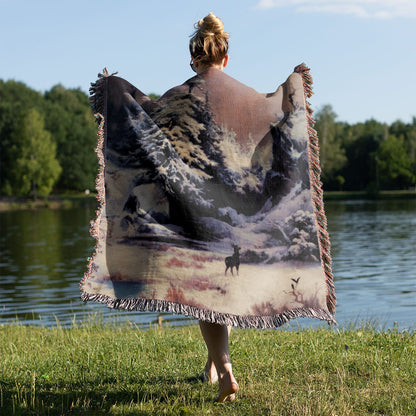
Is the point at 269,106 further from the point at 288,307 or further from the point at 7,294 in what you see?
the point at 7,294

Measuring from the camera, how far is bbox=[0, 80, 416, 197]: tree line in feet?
201

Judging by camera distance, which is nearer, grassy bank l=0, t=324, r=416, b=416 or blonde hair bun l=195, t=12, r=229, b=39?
grassy bank l=0, t=324, r=416, b=416

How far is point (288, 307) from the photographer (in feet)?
12.6

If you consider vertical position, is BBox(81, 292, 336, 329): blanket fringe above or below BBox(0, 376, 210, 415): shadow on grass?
above

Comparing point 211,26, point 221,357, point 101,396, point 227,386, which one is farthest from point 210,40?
point 101,396

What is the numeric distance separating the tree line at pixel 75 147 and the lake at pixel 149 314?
26449mm

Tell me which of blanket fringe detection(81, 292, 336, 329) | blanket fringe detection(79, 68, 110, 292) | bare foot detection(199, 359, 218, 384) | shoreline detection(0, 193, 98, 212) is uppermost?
blanket fringe detection(79, 68, 110, 292)

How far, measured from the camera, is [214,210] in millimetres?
3820

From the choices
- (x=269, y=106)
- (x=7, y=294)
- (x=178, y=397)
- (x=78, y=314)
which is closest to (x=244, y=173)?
(x=269, y=106)

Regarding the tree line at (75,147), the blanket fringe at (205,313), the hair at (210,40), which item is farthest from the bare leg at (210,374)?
the tree line at (75,147)

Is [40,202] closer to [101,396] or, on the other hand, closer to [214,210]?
[101,396]

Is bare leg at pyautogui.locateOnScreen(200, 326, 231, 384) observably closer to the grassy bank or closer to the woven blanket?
the grassy bank

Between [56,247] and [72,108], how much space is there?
5641 cm

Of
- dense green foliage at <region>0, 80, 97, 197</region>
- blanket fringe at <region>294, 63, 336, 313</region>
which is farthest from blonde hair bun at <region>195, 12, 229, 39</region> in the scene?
dense green foliage at <region>0, 80, 97, 197</region>
